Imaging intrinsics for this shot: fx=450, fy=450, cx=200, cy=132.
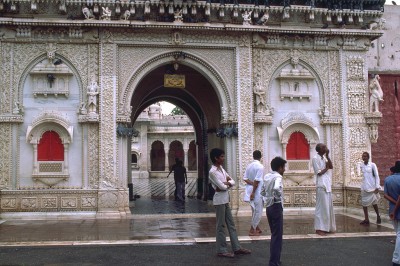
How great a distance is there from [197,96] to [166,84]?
327cm

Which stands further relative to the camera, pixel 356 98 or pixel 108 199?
pixel 356 98

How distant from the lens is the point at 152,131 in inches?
1467

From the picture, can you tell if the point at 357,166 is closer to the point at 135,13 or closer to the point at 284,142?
the point at 284,142

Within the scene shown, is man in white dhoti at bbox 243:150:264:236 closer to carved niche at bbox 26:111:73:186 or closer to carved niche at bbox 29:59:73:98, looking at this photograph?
carved niche at bbox 26:111:73:186

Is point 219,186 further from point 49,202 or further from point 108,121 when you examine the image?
point 49,202

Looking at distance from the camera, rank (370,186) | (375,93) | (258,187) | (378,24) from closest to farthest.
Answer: (258,187), (370,186), (375,93), (378,24)

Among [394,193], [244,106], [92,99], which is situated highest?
[92,99]

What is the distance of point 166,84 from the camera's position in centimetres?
1362

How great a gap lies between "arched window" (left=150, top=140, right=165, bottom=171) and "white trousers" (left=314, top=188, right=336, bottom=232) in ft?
102

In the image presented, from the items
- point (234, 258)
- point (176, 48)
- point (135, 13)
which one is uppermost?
point (135, 13)

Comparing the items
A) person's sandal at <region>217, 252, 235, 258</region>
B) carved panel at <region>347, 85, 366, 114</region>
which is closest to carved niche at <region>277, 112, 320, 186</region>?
carved panel at <region>347, 85, 366, 114</region>

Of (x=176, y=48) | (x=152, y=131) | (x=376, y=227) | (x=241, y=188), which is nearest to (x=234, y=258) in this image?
(x=376, y=227)

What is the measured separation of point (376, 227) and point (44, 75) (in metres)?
9.22

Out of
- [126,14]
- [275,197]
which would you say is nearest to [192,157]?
[126,14]
